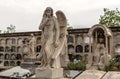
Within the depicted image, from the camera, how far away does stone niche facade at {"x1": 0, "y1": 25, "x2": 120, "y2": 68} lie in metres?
18.6

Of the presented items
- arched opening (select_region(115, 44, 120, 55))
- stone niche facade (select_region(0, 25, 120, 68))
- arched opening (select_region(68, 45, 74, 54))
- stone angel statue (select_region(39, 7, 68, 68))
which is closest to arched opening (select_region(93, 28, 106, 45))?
stone niche facade (select_region(0, 25, 120, 68))

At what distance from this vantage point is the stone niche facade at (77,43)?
61.0 ft

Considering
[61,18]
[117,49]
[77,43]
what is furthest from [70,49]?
[61,18]

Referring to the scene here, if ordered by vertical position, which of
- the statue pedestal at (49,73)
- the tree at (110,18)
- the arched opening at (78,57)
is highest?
the tree at (110,18)

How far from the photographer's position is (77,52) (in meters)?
22.4

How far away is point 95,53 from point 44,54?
9314 millimetres

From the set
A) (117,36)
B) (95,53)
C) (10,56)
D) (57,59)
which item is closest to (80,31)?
(117,36)

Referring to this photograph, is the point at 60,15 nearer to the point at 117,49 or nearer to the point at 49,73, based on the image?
the point at 49,73

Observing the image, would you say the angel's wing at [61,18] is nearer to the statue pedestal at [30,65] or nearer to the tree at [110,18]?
the statue pedestal at [30,65]

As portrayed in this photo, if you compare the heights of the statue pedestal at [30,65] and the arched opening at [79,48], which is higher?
the arched opening at [79,48]

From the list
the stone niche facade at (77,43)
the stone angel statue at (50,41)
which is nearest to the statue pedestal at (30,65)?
the stone angel statue at (50,41)

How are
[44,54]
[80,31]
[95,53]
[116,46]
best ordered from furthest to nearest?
1. [80,31]
2. [116,46]
3. [95,53]
4. [44,54]

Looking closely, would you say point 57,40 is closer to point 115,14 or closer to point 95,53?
point 95,53

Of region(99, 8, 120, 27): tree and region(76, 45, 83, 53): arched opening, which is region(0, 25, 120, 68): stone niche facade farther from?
region(99, 8, 120, 27): tree
